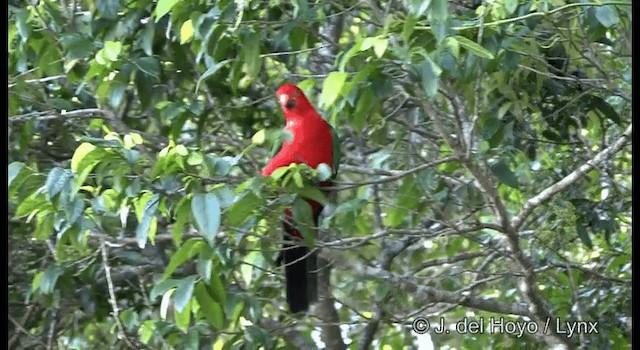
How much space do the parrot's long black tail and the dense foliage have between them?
3 cm

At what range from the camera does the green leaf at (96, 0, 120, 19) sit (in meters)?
1.57

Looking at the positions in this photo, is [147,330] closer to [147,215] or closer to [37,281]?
[37,281]

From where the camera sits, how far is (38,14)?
5.29 feet

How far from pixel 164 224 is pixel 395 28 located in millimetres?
771

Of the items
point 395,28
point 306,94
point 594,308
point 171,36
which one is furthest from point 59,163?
point 594,308

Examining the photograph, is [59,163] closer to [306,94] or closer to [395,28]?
[306,94]

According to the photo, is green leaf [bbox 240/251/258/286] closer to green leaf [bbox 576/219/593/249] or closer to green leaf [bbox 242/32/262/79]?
green leaf [bbox 242/32/262/79]

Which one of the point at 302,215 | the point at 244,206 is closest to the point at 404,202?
the point at 302,215

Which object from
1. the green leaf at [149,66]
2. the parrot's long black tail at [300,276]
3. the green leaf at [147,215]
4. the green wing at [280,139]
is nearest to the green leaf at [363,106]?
the green wing at [280,139]

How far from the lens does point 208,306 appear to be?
136 cm

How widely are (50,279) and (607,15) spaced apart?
1.07 m

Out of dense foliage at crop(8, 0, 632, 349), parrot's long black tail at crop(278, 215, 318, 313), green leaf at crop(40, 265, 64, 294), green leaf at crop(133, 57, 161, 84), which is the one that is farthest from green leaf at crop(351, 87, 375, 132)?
green leaf at crop(40, 265, 64, 294)

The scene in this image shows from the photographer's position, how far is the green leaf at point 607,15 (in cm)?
131

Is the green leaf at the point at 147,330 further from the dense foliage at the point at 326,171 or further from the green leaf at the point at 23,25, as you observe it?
the green leaf at the point at 23,25
